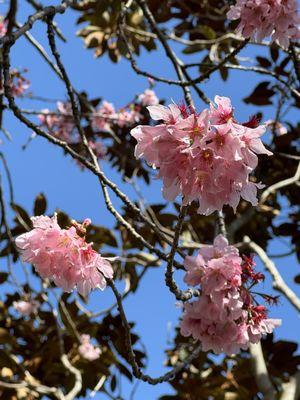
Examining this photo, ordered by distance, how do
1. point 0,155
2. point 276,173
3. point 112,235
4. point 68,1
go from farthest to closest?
point 276,173 < point 112,235 < point 0,155 < point 68,1

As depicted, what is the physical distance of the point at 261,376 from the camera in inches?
85.9

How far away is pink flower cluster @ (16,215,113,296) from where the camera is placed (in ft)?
4.20

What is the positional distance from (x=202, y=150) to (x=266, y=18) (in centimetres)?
89

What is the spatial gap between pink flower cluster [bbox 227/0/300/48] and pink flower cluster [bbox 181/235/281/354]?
0.77 metres

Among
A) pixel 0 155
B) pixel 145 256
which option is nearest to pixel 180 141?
pixel 0 155

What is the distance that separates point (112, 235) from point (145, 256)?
1.04 ft

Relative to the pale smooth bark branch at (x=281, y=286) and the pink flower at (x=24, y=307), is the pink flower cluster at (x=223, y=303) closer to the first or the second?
the pale smooth bark branch at (x=281, y=286)

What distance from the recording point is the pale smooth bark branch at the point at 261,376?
2.08 meters

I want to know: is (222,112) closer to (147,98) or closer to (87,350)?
(87,350)

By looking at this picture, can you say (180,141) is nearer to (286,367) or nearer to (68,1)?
(68,1)

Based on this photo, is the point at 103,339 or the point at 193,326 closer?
the point at 193,326

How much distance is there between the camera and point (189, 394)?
311 cm

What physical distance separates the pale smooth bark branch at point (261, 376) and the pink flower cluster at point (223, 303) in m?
0.73

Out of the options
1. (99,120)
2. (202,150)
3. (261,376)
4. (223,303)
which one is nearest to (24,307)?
(99,120)
